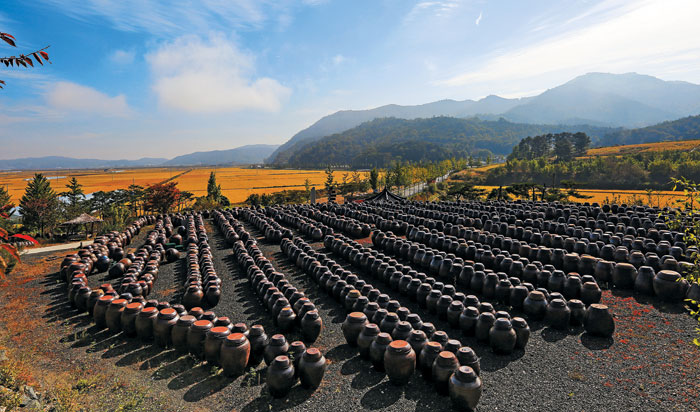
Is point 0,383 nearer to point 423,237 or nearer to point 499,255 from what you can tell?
point 499,255

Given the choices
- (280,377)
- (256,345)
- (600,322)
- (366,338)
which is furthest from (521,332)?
(256,345)

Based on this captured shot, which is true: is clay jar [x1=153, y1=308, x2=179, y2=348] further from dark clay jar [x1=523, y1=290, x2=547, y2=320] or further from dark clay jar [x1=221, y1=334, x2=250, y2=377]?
dark clay jar [x1=523, y1=290, x2=547, y2=320]

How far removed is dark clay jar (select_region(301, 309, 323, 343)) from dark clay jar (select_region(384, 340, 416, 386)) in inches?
114

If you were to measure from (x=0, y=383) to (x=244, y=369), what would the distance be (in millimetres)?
5030

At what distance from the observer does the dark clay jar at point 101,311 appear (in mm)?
12023

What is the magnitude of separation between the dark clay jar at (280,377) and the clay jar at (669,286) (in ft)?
42.8

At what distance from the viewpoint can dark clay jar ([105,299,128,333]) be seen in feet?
38.4

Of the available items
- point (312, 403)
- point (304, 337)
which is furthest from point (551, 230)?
point (312, 403)

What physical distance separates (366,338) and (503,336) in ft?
12.0

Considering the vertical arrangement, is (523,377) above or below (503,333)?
below

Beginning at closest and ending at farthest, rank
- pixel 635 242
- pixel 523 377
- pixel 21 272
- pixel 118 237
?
pixel 523 377 < pixel 635 242 < pixel 21 272 < pixel 118 237

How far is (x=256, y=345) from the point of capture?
951cm

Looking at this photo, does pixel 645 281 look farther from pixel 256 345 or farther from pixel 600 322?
pixel 256 345

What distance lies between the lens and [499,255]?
16.1 meters
